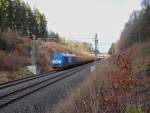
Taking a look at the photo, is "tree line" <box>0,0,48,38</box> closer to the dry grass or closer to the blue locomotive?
the blue locomotive

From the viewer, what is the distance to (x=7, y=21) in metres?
76.9

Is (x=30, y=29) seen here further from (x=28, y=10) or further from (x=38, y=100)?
(x=38, y=100)

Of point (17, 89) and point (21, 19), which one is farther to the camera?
point (21, 19)

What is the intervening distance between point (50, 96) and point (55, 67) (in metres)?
30.1

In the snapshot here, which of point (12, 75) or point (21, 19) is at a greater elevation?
point (21, 19)

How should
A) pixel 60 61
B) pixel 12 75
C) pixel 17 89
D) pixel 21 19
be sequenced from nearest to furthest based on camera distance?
1. pixel 17 89
2. pixel 12 75
3. pixel 60 61
4. pixel 21 19

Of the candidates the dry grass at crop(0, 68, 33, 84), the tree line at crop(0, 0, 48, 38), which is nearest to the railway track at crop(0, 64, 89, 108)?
the dry grass at crop(0, 68, 33, 84)

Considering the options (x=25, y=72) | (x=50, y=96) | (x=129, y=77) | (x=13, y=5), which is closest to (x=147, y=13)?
(x=13, y=5)

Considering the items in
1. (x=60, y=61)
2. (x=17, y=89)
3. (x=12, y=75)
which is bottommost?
(x=17, y=89)

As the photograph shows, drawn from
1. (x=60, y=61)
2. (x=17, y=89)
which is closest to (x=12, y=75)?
(x=60, y=61)

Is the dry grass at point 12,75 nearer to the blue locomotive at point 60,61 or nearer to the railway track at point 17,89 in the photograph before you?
the railway track at point 17,89

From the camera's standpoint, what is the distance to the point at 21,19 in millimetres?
Result: 88625

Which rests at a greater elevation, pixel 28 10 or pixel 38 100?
pixel 28 10

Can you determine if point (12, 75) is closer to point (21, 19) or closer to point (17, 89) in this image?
point (17, 89)
